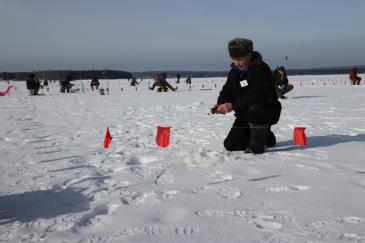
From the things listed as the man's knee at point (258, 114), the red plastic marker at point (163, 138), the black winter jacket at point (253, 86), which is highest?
Result: the black winter jacket at point (253, 86)

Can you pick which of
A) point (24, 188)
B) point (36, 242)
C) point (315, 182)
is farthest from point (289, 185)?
point (24, 188)

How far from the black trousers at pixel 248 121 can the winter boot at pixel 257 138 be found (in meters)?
0.06

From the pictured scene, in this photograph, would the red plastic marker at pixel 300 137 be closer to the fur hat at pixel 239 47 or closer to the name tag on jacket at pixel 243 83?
the name tag on jacket at pixel 243 83

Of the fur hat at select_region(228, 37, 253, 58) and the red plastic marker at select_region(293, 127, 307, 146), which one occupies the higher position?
the fur hat at select_region(228, 37, 253, 58)

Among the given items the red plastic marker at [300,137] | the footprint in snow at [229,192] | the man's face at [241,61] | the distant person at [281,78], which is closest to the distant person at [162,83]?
the distant person at [281,78]

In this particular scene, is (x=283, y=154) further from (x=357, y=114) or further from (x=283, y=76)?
(x=283, y=76)

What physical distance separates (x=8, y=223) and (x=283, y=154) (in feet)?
10.3

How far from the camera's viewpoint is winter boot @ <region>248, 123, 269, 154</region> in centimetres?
450

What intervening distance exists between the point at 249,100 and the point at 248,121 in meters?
0.31

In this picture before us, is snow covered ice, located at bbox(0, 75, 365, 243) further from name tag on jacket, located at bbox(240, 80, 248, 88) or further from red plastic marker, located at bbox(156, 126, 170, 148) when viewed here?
name tag on jacket, located at bbox(240, 80, 248, 88)

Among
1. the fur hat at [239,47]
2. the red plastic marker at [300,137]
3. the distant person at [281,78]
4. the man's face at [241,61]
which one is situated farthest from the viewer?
the distant person at [281,78]

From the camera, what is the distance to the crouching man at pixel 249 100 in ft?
14.4

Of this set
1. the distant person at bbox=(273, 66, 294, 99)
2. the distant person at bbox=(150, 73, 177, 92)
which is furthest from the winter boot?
the distant person at bbox=(150, 73, 177, 92)

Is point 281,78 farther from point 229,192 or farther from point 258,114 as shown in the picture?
point 229,192
